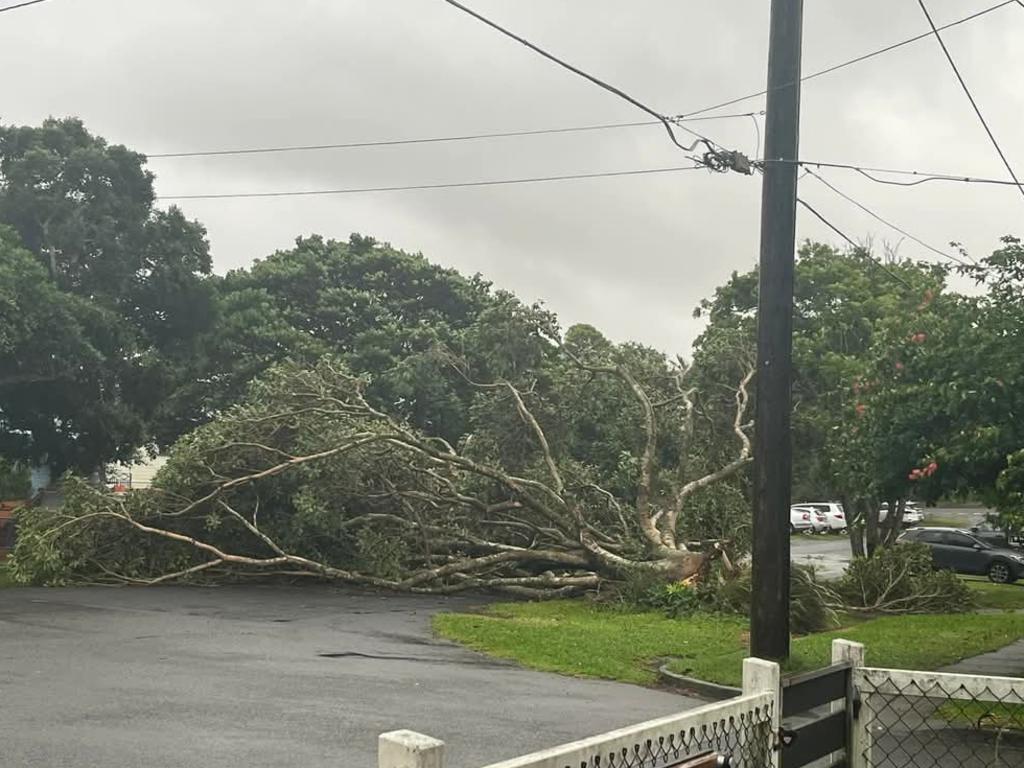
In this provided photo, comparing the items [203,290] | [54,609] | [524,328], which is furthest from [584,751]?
[203,290]

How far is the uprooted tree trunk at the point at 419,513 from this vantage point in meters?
20.4

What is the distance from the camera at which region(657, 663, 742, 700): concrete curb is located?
1179 centimetres

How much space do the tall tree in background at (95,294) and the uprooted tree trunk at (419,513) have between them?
20.8 ft

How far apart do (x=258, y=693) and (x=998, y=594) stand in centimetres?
1954

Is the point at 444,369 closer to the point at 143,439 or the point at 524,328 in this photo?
the point at 524,328

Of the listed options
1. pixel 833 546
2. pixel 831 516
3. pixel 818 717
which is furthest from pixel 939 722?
pixel 831 516

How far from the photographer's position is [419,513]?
21.4 metres

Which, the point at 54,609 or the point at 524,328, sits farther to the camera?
A: the point at 524,328

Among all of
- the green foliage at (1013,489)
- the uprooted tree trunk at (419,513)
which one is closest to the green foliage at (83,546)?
the uprooted tree trunk at (419,513)

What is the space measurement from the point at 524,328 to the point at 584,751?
76.7 feet

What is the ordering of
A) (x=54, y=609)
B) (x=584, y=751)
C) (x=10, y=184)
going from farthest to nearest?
1. (x=10, y=184)
2. (x=54, y=609)
3. (x=584, y=751)

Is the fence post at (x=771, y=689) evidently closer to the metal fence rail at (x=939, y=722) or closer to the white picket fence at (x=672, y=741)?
the white picket fence at (x=672, y=741)

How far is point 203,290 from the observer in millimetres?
30844

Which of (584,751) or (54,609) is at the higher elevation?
(584,751)
